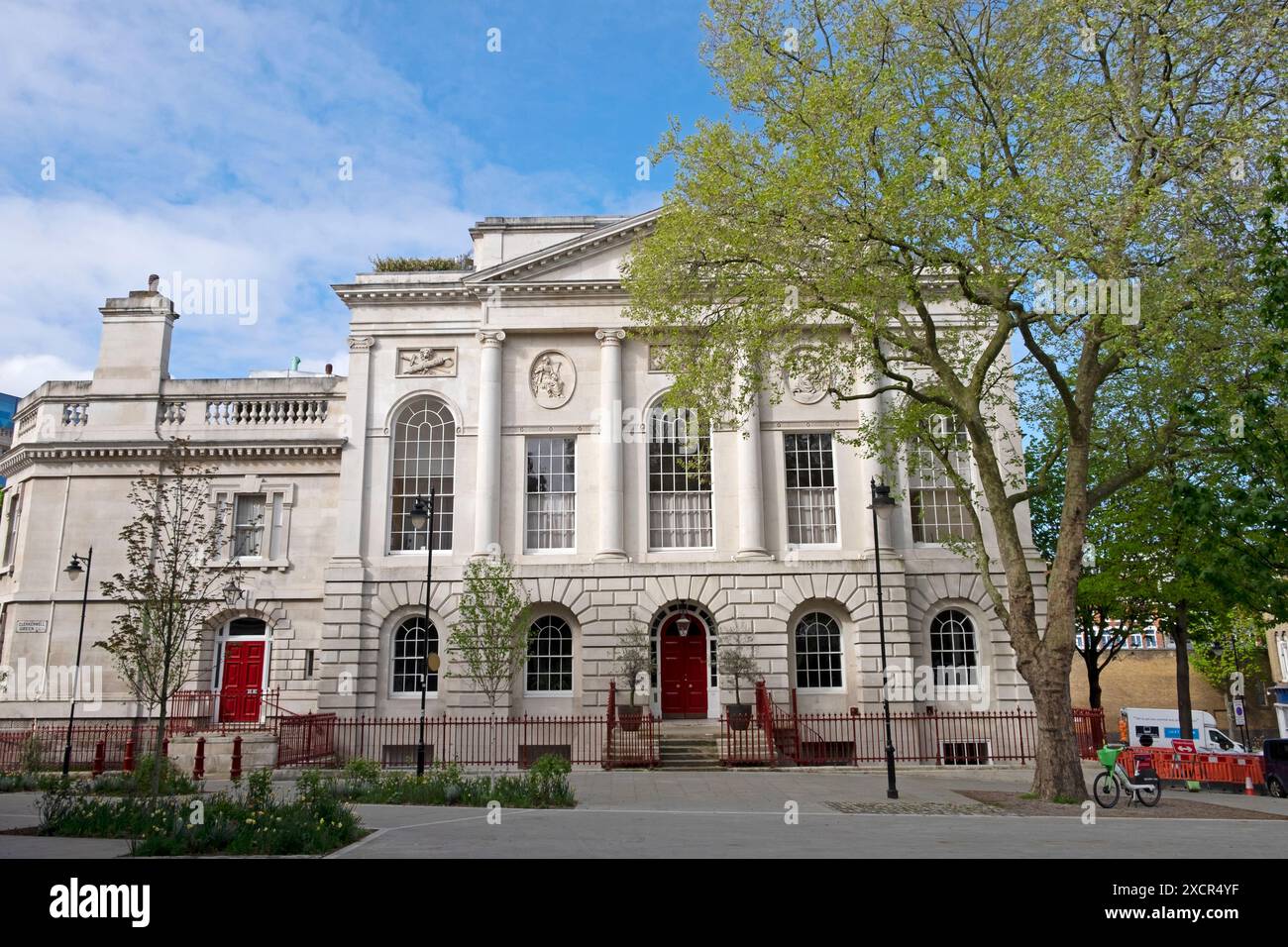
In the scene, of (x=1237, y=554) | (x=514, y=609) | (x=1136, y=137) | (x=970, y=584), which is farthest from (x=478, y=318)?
(x=1237, y=554)

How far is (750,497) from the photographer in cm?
→ 2744

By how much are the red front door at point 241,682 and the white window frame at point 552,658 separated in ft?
25.9

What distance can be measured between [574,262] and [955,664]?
16.5 metres

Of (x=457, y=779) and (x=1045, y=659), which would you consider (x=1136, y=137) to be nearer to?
(x=1045, y=659)

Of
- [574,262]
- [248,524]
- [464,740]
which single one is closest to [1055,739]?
[464,740]

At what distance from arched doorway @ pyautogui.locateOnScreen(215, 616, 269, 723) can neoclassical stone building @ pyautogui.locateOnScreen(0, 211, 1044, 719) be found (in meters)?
0.08

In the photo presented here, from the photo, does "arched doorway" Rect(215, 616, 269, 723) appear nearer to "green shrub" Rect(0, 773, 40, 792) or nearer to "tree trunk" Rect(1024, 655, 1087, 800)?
"green shrub" Rect(0, 773, 40, 792)

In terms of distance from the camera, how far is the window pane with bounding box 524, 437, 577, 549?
2814 centimetres

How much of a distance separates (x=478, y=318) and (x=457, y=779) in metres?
16.6

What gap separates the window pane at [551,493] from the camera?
2814 cm

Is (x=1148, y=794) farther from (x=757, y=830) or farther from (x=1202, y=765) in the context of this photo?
(x=757, y=830)

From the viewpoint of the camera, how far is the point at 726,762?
23609mm

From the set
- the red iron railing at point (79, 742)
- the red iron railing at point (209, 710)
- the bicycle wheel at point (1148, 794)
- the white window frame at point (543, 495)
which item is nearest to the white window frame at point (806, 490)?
the white window frame at point (543, 495)

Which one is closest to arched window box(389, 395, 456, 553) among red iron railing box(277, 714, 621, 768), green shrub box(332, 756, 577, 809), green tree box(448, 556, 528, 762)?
green tree box(448, 556, 528, 762)
